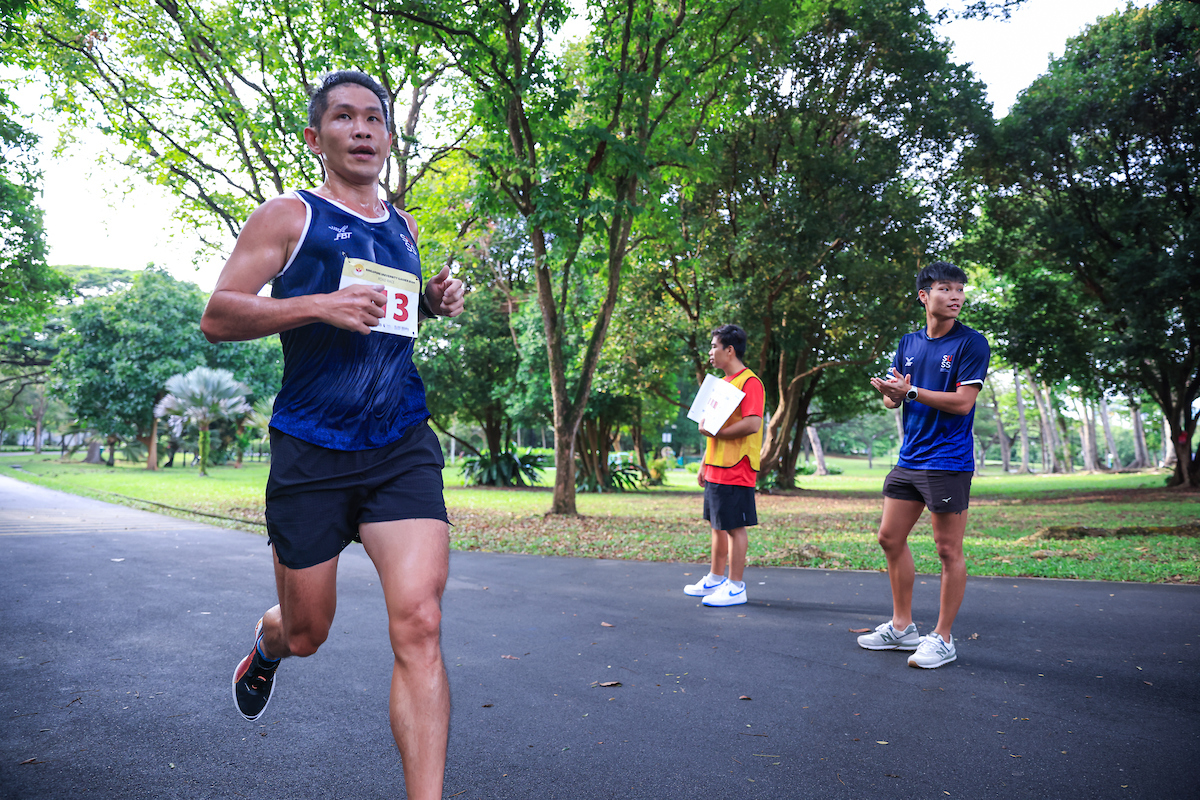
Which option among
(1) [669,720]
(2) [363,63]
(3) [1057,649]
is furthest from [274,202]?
(2) [363,63]

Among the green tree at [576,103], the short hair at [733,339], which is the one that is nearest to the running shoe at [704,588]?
the short hair at [733,339]

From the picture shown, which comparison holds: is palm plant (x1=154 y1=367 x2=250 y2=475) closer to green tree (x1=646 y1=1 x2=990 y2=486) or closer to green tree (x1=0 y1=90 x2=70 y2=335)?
green tree (x1=0 y1=90 x2=70 y2=335)

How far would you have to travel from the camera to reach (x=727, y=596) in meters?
5.77

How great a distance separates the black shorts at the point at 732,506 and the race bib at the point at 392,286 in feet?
12.3

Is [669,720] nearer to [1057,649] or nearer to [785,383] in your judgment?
[1057,649]

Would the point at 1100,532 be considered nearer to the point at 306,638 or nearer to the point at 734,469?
the point at 734,469

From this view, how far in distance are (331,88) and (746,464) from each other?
4274 mm

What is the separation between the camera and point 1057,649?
448 centimetres

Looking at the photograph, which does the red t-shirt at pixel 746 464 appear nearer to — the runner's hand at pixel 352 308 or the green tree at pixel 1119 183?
the runner's hand at pixel 352 308

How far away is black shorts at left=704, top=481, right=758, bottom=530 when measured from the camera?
579cm

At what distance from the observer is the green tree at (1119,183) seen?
17594 mm

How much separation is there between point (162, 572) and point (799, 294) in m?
13.9

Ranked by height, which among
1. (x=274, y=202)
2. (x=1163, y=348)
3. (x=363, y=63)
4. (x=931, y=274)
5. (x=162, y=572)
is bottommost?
(x=162, y=572)

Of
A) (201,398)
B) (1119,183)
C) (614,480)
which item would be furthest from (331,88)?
(201,398)
